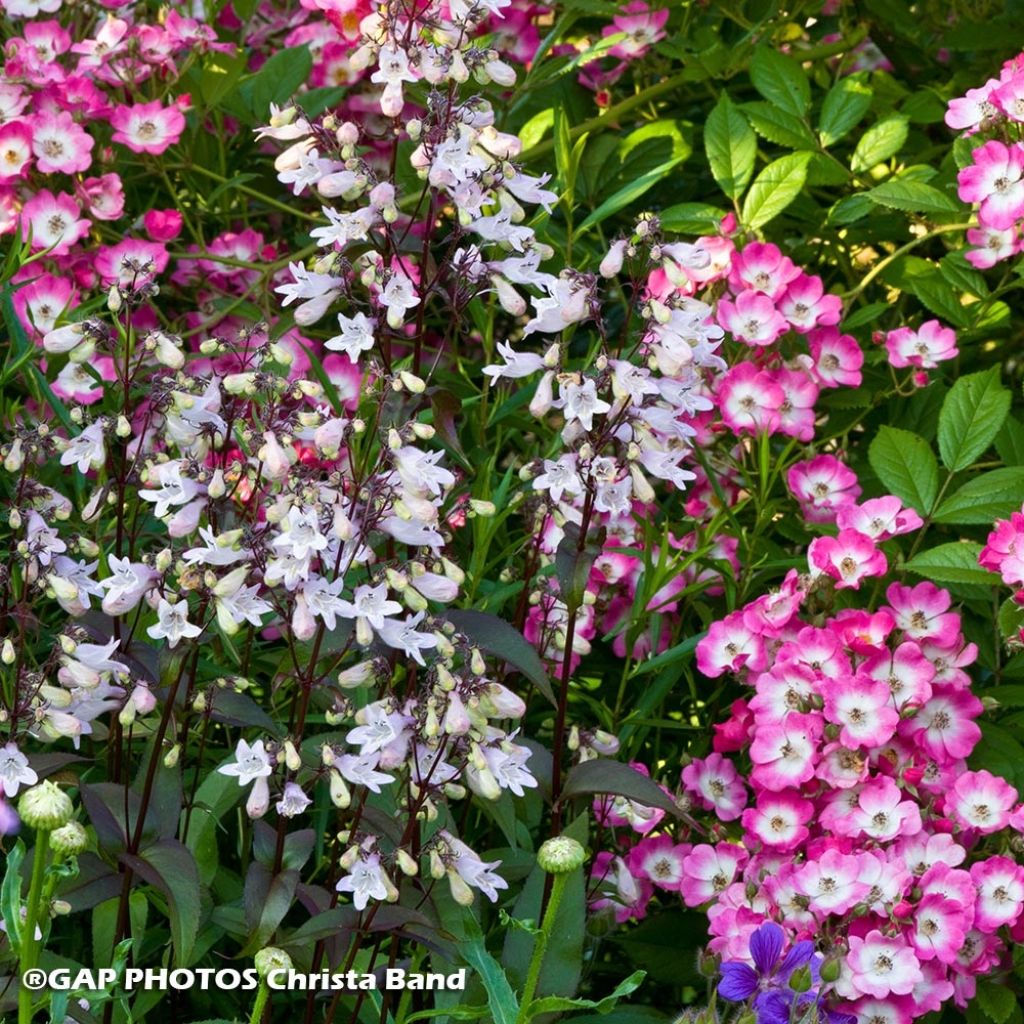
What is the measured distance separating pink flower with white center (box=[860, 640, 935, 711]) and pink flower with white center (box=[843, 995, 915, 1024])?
26 cm

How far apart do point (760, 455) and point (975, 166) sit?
0.37m

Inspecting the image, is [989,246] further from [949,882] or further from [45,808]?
[45,808]

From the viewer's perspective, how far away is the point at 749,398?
179 cm

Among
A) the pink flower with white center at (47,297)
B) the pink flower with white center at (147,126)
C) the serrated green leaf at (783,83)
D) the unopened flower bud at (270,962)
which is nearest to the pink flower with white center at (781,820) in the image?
the unopened flower bud at (270,962)

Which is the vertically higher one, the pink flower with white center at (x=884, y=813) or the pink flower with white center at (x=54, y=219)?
the pink flower with white center at (x=54, y=219)

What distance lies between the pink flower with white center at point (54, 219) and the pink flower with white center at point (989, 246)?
3.33ft

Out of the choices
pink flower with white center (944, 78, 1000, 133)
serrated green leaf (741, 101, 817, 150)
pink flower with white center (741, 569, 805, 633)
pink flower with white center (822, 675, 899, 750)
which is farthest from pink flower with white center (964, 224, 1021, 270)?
pink flower with white center (822, 675, 899, 750)

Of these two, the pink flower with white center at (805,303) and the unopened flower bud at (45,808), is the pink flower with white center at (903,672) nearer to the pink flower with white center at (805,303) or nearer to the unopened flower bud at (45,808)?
the pink flower with white center at (805,303)

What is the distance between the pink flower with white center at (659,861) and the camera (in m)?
1.65

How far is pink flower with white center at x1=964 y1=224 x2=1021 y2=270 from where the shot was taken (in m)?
1.83

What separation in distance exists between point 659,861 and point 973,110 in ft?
2.75

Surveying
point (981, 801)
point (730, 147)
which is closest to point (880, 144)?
point (730, 147)

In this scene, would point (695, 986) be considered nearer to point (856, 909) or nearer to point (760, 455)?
point (856, 909)

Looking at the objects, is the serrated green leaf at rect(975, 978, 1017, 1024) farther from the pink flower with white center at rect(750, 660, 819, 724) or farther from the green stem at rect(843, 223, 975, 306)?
the green stem at rect(843, 223, 975, 306)
